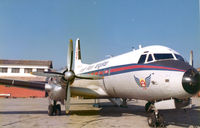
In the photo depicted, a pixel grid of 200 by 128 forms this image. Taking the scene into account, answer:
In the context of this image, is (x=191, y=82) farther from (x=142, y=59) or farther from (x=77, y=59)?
(x=77, y=59)

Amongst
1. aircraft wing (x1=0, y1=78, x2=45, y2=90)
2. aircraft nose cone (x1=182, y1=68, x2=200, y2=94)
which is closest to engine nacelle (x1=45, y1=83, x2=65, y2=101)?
aircraft wing (x1=0, y1=78, x2=45, y2=90)

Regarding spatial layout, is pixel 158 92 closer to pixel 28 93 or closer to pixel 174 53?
pixel 174 53

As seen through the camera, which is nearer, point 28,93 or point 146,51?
point 146,51

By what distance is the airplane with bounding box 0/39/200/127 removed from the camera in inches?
286

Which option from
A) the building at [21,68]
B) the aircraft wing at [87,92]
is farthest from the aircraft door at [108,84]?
the building at [21,68]

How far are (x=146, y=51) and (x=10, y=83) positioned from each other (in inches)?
367

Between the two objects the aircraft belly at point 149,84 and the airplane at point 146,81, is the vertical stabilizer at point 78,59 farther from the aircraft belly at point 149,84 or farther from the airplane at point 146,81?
the aircraft belly at point 149,84

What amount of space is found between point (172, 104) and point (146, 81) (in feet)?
4.82

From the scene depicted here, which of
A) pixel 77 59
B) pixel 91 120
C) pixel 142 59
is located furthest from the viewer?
pixel 77 59

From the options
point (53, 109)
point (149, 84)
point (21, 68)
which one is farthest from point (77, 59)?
point (21, 68)

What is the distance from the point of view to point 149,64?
8.71 meters

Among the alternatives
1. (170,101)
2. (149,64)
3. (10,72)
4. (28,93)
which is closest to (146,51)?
(149,64)

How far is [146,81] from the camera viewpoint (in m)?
8.45

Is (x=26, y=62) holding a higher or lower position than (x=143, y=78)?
higher
